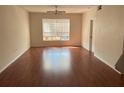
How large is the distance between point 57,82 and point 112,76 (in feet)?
5.22

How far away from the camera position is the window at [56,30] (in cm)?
1095

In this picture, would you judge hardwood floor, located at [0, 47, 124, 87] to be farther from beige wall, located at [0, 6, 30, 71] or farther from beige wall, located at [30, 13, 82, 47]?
beige wall, located at [30, 13, 82, 47]

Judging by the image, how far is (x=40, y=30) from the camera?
1074 centimetres

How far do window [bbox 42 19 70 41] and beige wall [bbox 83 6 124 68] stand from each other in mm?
4359

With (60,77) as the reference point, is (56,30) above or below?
above

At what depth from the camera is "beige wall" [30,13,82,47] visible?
1056 centimetres

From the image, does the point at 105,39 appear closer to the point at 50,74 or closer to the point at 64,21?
the point at 50,74

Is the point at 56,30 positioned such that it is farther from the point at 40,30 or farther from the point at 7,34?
the point at 7,34

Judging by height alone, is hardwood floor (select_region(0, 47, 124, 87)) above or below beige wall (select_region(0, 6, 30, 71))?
below

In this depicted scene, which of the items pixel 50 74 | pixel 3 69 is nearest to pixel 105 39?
pixel 50 74

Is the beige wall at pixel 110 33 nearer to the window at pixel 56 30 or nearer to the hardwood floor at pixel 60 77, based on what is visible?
the hardwood floor at pixel 60 77

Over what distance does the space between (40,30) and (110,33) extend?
6153 millimetres

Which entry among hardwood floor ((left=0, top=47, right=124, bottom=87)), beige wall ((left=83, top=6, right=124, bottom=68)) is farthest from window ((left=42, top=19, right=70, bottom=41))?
hardwood floor ((left=0, top=47, right=124, bottom=87))

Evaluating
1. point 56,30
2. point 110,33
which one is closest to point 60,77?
point 110,33
